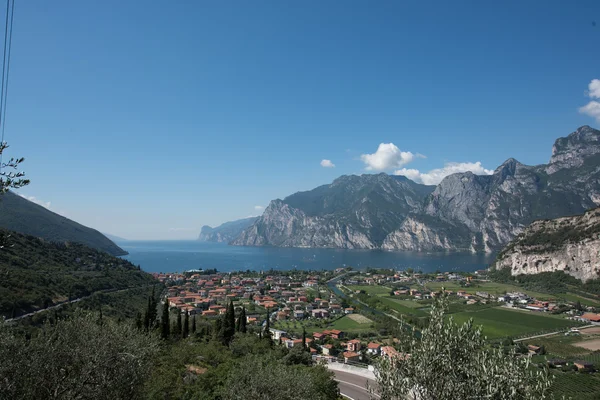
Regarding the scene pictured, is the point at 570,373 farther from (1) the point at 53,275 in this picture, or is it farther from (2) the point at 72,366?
(1) the point at 53,275

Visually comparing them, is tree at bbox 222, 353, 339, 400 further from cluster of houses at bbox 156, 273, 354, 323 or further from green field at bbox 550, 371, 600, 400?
cluster of houses at bbox 156, 273, 354, 323

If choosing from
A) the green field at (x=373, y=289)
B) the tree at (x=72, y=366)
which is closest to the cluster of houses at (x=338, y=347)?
the tree at (x=72, y=366)

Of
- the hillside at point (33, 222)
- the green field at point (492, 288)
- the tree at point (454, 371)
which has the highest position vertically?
the hillside at point (33, 222)

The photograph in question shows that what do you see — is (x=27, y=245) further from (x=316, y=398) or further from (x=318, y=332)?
(x=316, y=398)

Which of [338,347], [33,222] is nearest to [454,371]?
[338,347]

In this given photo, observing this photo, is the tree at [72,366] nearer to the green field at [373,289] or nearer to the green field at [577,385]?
the green field at [577,385]
